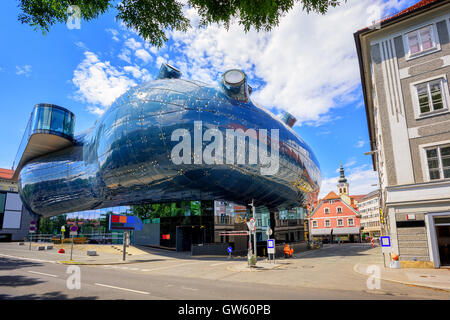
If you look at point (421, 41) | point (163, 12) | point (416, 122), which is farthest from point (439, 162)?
point (163, 12)

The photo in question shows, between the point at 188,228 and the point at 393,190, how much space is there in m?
25.3

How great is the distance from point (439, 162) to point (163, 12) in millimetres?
16287

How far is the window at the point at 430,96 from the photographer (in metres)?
15.5

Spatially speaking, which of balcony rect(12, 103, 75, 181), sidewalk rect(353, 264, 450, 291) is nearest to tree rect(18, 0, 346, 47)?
sidewalk rect(353, 264, 450, 291)

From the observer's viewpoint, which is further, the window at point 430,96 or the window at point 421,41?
the window at point 421,41

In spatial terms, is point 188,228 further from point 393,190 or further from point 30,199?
point 30,199

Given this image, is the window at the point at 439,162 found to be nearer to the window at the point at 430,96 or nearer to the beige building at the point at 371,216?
the window at the point at 430,96

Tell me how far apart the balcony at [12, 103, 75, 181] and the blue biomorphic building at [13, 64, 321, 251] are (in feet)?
0.69

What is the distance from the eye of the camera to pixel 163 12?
228 inches

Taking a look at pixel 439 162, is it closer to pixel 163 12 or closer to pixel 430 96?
pixel 430 96

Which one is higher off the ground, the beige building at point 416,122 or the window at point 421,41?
the window at point 421,41

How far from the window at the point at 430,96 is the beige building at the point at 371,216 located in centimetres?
7523

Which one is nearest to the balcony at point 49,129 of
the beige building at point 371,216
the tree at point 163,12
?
the tree at point 163,12
